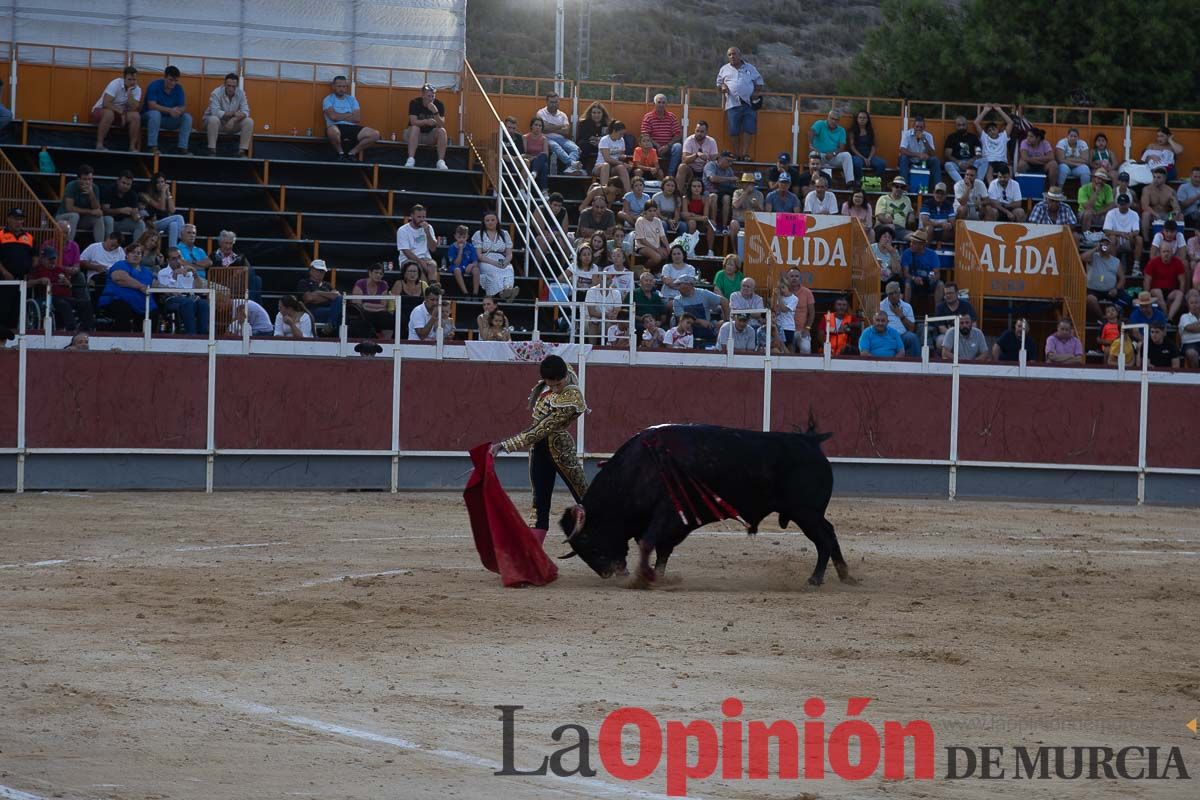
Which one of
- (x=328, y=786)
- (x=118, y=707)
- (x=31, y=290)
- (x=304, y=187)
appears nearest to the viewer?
(x=328, y=786)

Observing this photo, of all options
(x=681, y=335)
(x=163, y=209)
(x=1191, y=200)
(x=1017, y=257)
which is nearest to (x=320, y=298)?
(x=163, y=209)

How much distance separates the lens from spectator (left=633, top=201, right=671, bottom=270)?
19.4 meters

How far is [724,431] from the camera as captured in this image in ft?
33.5

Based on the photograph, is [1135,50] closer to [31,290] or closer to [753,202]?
[753,202]

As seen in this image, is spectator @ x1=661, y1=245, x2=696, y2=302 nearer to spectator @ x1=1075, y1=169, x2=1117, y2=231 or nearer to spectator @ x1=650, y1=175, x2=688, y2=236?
spectator @ x1=650, y1=175, x2=688, y2=236

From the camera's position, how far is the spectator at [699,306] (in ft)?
60.0

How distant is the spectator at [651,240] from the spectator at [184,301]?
526 cm

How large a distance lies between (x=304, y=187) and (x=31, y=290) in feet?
17.1

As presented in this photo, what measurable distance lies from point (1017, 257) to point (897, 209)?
1.64m

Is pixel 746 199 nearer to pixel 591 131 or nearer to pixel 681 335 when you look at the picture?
pixel 591 131

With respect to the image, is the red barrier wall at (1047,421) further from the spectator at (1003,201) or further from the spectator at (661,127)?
the spectator at (661,127)

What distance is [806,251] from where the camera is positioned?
20.1 metres

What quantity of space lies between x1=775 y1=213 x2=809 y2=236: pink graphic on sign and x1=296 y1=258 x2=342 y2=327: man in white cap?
570cm

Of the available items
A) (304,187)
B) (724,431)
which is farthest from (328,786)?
(304,187)
